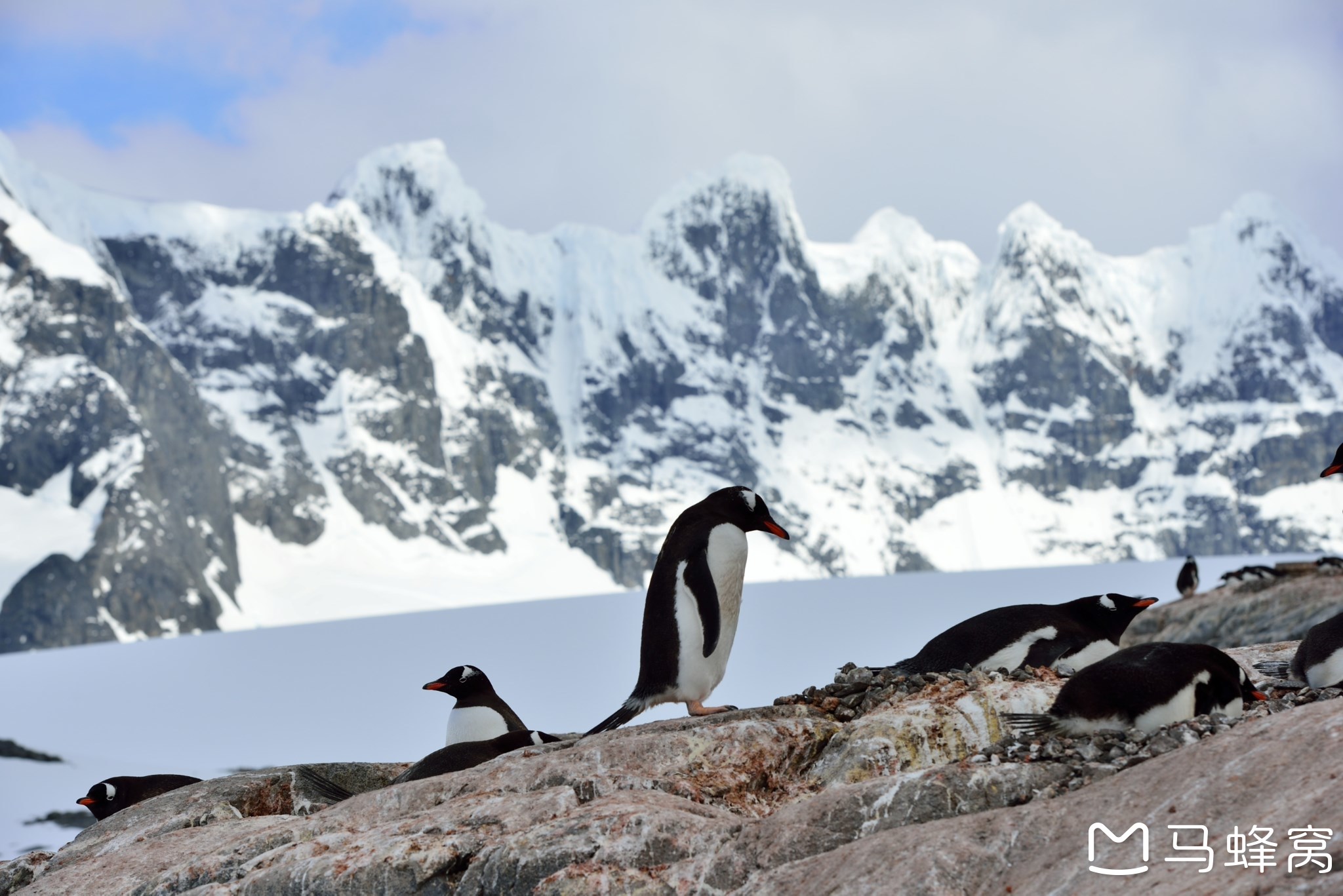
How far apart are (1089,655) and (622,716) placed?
3271mm

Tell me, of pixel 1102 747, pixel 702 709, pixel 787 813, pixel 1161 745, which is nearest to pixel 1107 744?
pixel 1102 747

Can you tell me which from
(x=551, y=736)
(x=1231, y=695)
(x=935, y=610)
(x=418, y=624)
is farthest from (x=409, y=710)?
(x=418, y=624)

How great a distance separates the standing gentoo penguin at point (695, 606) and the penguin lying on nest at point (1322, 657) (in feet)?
11.4

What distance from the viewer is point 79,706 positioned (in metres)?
76.0

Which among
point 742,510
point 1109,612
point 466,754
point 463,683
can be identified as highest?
point 742,510

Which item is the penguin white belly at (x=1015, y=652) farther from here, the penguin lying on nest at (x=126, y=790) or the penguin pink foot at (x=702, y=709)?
the penguin lying on nest at (x=126, y=790)

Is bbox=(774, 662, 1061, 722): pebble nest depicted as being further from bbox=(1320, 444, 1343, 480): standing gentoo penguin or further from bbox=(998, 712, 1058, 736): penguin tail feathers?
bbox=(1320, 444, 1343, 480): standing gentoo penguin

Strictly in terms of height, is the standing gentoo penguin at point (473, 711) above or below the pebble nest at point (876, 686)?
above

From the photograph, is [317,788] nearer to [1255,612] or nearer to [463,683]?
[463,683]

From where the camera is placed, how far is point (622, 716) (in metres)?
8.80

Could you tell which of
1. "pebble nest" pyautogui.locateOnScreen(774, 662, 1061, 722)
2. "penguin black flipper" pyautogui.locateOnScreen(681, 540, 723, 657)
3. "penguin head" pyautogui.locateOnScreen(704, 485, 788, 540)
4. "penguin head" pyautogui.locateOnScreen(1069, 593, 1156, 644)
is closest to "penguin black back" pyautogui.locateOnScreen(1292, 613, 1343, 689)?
"penguin head" pyautogui.locateOnScreen(1069, 593, 1156, 644)

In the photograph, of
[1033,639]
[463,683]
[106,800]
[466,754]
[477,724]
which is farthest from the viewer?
[106,800]

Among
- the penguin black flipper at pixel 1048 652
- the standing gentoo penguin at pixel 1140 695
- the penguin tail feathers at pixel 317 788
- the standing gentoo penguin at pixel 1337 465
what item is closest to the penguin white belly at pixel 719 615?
the penguin black flipper at pixel 1048 652

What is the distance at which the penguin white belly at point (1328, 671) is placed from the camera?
763 cm
